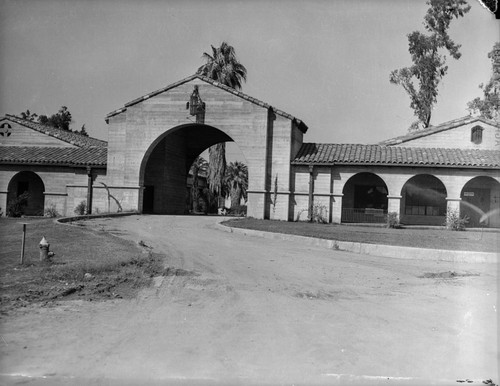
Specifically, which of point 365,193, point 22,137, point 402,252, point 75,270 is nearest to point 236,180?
point 22,137

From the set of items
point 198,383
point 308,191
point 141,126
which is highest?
point 141,126

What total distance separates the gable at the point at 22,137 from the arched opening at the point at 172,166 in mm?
5879

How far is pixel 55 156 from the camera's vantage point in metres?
28.8

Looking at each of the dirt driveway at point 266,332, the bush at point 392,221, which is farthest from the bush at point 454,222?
the dirt driveway at point 266,332

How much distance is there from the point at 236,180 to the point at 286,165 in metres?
29.9

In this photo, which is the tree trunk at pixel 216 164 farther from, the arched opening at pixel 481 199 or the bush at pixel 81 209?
the arched opening at pixel 481 199

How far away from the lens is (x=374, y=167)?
25.1 m

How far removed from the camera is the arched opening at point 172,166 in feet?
95.3

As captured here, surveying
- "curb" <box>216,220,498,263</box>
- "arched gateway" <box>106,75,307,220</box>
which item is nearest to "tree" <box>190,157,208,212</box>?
"arched gateway" <box>106,75,307,220</box>

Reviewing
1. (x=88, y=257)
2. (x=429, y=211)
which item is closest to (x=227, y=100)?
(x=429, y=211)

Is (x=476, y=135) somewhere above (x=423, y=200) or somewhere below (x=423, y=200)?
above

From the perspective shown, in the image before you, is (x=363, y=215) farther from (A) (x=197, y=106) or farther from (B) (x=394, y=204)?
(A) (x=197, y=106)

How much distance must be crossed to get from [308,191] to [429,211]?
659 centimetres

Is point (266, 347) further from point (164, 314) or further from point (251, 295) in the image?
point (251, 295)
